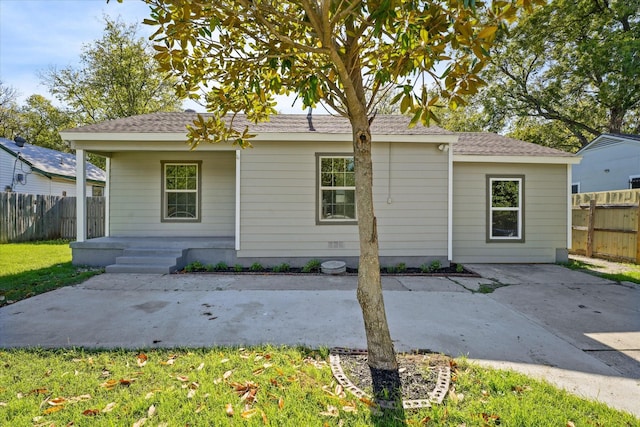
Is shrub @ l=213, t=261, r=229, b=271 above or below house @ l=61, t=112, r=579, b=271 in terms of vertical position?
below

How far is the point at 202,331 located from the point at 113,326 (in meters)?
1.13

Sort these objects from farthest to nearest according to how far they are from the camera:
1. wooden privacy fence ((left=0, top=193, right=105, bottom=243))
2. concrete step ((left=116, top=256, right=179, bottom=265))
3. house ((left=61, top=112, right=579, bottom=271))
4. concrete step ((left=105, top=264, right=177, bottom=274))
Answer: wooden privacy fence ((left=0, top=193, right=105, bottom=243)) → house ((left=61, top=112, right=579, bottom=271)) → concrete step ((left=116, top=256, right=179, bottom=265)) → concrete step ((left=105, top=264, right=177, bottom=274))

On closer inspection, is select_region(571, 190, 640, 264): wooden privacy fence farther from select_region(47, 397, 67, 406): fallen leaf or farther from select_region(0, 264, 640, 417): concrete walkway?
select_region(47, 397, 67, 406): fallen leaf

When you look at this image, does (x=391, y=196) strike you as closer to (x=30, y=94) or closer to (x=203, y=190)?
(x=203, y=190)

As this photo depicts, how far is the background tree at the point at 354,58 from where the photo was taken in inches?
85.0

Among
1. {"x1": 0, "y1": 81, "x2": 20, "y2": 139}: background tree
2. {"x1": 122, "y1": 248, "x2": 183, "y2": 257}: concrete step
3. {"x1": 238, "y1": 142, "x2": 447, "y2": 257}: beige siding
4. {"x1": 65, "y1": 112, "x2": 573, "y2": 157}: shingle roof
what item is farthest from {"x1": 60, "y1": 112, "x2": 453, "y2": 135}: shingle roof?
{"x1": 0, "y1": 81, "x2": 20, "y2": 139}: background tree

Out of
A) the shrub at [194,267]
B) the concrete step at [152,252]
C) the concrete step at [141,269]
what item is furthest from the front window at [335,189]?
the concrete step at [141,269]

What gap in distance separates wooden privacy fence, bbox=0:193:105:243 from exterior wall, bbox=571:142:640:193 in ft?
65.8

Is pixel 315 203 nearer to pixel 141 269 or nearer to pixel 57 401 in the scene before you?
pixel 141 269

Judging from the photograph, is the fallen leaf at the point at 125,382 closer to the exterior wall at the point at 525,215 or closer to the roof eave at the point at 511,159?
the exterior wall at the point at 525,215

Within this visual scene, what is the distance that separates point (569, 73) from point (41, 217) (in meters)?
25.3

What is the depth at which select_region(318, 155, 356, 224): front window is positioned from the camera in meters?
7.42

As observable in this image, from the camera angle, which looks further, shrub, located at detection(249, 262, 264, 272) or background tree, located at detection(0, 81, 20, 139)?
background tree, located at detection(0, 81, 20, 139)

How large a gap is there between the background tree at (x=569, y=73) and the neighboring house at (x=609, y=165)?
328 centimetres
